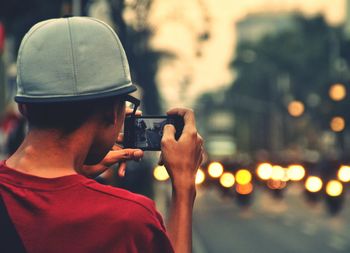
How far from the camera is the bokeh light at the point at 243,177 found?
32.0 meters

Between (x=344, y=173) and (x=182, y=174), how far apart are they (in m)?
23.1

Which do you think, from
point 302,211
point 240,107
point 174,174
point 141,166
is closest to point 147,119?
point 174,174

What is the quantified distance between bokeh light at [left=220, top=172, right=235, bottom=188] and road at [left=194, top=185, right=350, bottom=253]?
77 centimetres

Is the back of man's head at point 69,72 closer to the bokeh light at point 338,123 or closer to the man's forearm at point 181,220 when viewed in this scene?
the man's forearm at point 181,220

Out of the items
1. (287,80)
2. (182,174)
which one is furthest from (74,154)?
(287,80)

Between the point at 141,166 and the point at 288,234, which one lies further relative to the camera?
the point at 141,166

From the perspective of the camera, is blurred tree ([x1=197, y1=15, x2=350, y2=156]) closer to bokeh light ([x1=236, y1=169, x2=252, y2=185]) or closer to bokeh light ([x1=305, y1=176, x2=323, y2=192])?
bokeh light ([x1=236, y1=169, x2=252, y2=185])

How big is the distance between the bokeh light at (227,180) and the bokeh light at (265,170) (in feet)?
8.14

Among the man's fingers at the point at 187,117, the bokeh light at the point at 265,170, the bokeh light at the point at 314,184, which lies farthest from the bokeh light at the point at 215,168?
the man's fingers at the point at 187,117

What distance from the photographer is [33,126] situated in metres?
2.17

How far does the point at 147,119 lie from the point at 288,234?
1946 cm

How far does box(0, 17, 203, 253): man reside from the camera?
2010 millimetres

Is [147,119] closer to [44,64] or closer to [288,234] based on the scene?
[44,64]

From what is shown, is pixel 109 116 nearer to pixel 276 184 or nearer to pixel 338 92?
pixel 276 184
